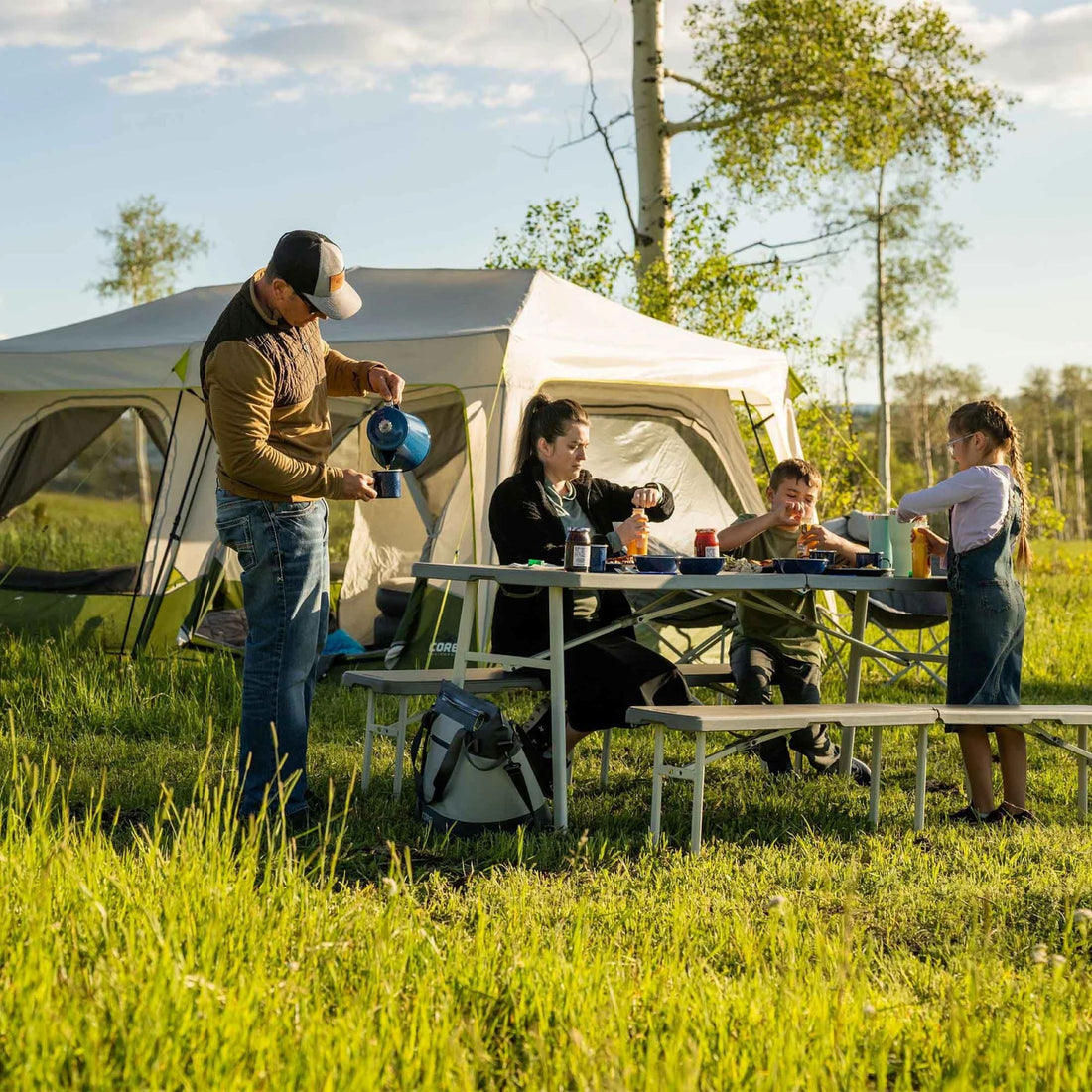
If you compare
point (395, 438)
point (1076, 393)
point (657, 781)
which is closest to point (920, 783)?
point (657, 781)

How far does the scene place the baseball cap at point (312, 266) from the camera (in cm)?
376

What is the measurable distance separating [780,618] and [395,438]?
1.77m

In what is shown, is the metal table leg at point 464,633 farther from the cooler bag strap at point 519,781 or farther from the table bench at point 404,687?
the cooler bag strap at point 519,781

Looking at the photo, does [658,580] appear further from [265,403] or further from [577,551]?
[265,403]

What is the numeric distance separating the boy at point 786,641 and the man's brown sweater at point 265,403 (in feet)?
5.49

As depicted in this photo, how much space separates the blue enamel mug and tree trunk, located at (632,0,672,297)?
24.8 ft

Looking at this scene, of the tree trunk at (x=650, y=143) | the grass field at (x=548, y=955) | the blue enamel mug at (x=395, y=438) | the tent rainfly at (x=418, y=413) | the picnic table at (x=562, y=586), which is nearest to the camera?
the grass field at (x=548, y=955)

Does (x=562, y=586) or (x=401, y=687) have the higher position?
(x=562, y=586)

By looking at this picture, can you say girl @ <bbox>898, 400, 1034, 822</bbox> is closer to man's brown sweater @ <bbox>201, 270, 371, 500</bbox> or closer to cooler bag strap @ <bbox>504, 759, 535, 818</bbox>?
cooler bag strap @ <bbox>504, 759, 535, 818</bbox>

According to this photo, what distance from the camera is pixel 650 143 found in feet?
37.4

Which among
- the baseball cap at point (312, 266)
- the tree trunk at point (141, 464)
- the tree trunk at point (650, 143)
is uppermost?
the tree trunk at point (650, 143)

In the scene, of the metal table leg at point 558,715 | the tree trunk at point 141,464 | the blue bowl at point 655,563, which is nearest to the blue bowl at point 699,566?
the blue bowl at point 655,563

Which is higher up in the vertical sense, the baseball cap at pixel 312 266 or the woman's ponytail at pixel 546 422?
the baseball cap at pixel 312 266

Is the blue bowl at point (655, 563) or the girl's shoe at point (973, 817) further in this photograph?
the girl's shoe at point (973, 817)
